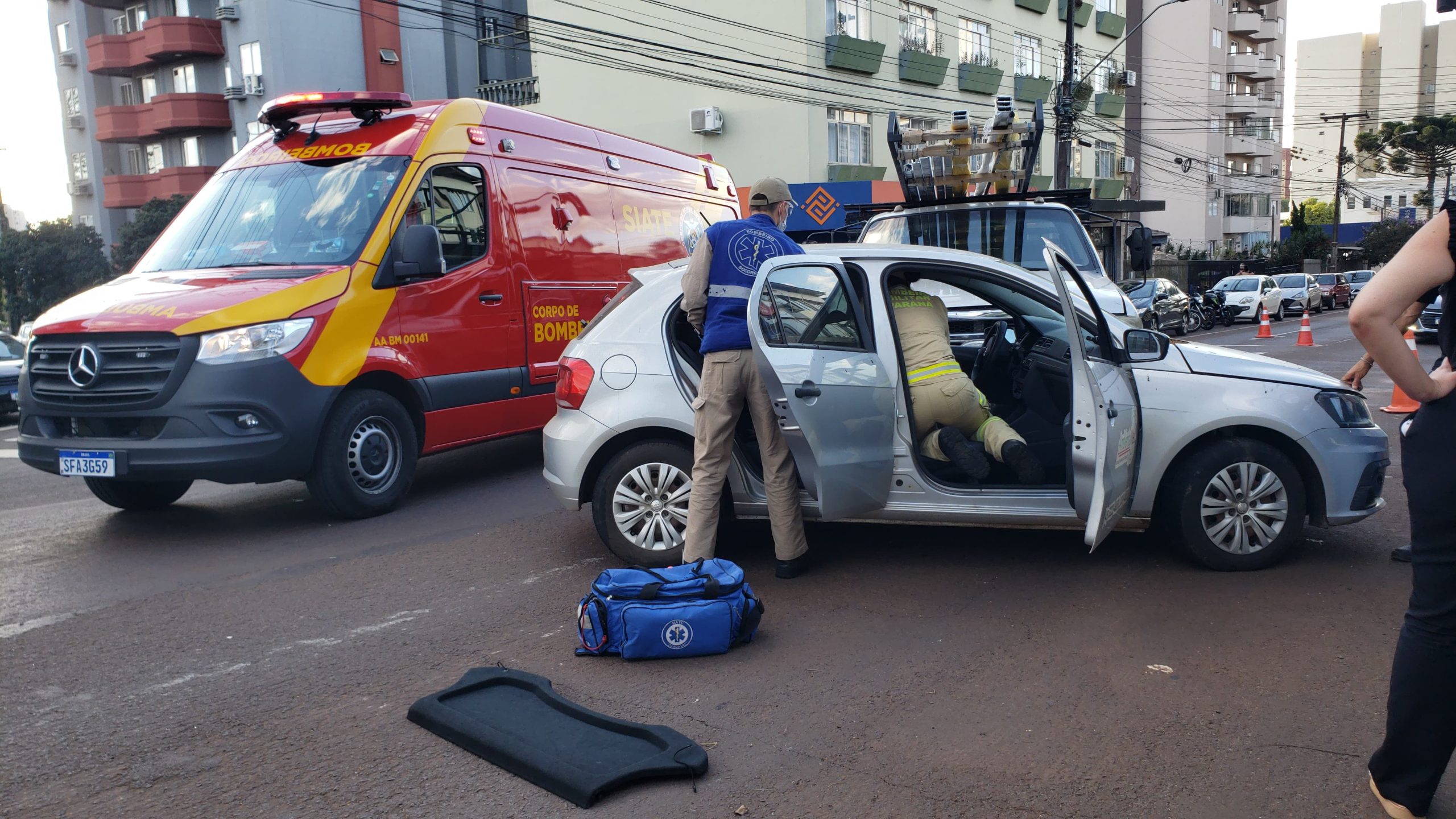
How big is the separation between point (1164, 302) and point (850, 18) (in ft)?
39.6

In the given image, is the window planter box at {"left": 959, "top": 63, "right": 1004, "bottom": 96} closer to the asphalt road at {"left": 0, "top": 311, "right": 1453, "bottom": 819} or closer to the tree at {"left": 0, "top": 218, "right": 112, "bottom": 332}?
the asphalt road at {"left": 0, "top": 311, "right": 1453, "bottom": 819}

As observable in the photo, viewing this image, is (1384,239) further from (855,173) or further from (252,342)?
(252,342)

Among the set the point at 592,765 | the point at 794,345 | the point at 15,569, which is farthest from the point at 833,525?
the point at 15,569

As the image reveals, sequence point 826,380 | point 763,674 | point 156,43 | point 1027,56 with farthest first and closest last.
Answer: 1. point 156,43
2. point 1027,56
3. point 826,380
4. point 763,674

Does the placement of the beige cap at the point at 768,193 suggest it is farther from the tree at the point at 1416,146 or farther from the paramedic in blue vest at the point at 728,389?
the tree at the point at 1416,146

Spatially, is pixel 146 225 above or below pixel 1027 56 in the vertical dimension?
below

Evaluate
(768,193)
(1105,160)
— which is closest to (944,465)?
(768,193)

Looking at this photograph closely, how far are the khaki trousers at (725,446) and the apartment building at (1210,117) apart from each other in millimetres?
56390

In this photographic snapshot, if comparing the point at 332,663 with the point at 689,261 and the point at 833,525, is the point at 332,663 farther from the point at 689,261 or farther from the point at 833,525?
the point at 833,525

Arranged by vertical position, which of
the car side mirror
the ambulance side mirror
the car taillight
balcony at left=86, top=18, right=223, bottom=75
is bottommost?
the car taillight

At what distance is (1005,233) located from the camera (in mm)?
9609

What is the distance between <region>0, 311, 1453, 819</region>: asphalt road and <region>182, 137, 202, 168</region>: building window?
128ft

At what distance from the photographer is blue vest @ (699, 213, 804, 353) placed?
5160 millimetres

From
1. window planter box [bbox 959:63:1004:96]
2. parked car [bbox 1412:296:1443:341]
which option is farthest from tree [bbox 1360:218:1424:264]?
parked car [bbox 1412:296:1443:341]
